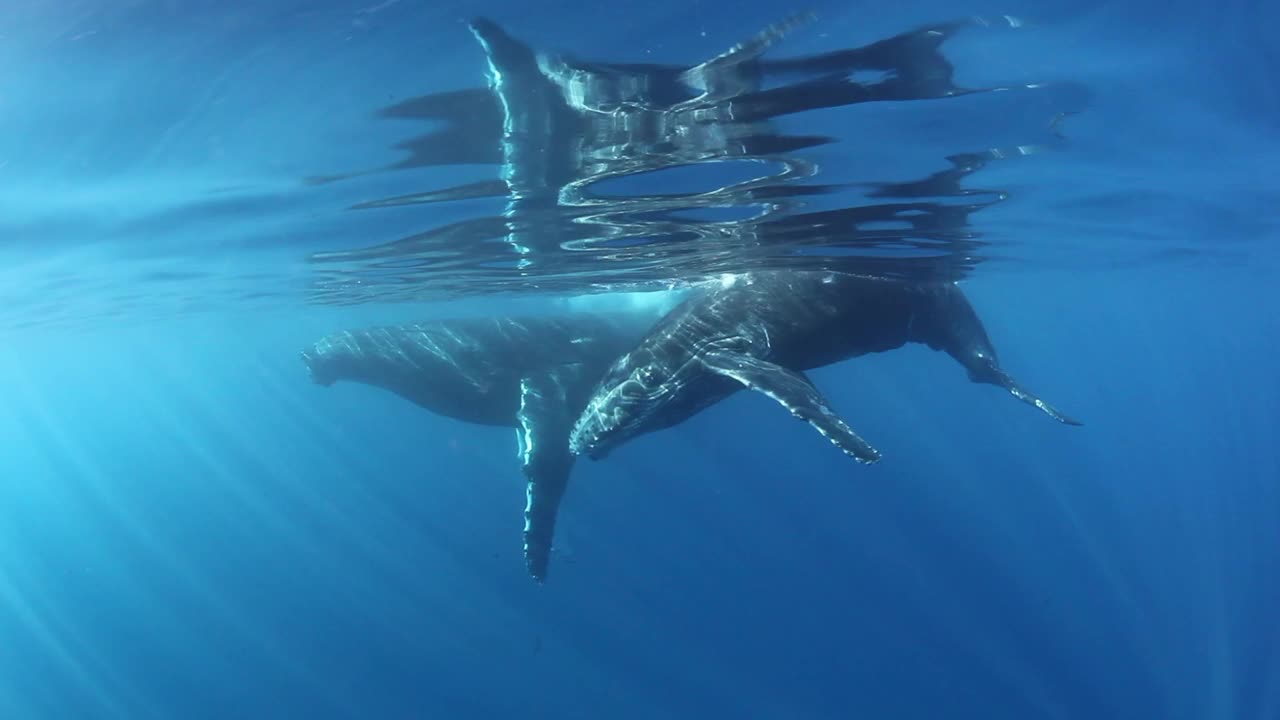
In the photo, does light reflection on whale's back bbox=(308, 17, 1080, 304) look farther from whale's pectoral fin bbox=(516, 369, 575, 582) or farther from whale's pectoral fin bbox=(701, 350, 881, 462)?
whale's pectoral fin bbox=(516, 369, 575, 582)

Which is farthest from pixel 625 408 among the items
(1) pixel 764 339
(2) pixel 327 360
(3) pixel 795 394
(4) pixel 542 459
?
(2) pixel 327 360

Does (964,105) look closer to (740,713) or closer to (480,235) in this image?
(480,235)

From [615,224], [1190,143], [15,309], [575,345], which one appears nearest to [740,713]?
[575,345]

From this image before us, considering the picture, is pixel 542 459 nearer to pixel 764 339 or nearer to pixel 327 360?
pixel 764 339

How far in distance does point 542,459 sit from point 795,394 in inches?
266

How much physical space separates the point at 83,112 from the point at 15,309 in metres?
22.6

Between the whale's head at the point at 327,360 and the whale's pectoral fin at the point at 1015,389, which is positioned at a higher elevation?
the whale's head at the point at 327,360

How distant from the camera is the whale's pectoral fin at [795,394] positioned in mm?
6824

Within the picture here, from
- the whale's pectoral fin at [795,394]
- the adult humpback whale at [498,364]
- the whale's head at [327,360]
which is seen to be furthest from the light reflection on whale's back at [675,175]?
the whale's pectoral fin at [795,394]

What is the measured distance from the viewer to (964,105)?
9961 millimetres

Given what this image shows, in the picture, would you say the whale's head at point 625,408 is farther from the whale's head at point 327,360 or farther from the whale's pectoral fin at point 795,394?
the whale's head at point 327,360

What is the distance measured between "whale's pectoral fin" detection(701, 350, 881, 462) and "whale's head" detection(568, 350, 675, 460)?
897 mm

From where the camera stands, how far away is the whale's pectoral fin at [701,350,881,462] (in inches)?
269

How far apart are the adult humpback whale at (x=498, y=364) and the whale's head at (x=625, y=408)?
282cm
